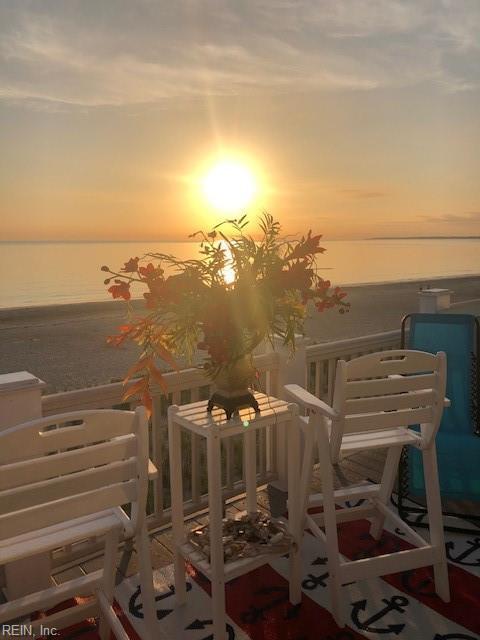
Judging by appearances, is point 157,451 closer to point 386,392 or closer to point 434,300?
point 386,392

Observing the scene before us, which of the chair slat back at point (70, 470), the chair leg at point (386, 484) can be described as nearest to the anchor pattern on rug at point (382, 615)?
the chair leg at point (386, 484)

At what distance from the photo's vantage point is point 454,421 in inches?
147

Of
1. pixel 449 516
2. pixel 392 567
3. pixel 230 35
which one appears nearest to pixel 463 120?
pixel 230 35

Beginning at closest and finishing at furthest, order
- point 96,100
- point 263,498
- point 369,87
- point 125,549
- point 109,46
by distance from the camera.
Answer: point 125,549 → point 263,498 → point 109,46 → point 369,87 → point 96,100

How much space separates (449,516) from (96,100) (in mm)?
14335

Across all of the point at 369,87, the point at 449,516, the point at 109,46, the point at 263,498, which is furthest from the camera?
the point at 369,87

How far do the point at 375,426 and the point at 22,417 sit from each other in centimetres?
163

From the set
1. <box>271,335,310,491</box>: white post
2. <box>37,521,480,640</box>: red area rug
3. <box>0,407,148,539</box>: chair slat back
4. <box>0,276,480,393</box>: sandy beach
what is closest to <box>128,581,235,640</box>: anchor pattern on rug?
<box>37,521,480,640</box>: red area rug

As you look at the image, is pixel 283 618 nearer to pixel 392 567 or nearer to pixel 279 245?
pixel 392 567

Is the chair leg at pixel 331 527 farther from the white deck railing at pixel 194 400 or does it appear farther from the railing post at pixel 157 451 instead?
the railing post at pixel 157 451

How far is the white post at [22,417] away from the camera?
8.48 ft

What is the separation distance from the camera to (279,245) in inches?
97.4

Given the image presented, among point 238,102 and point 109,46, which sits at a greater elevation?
point 109,46

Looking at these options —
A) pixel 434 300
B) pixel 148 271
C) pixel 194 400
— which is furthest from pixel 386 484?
pixel 434 300
